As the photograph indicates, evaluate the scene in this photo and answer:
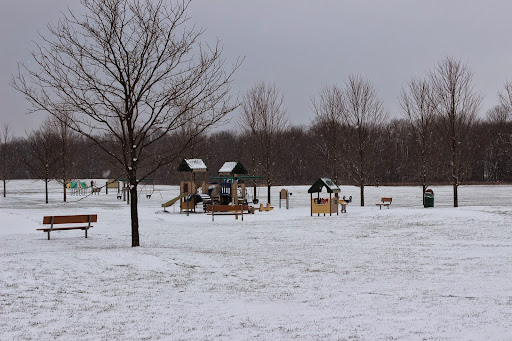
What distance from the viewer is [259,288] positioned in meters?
8.88

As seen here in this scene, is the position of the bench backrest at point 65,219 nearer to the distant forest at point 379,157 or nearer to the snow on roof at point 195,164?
the snow on roof at point 195,164

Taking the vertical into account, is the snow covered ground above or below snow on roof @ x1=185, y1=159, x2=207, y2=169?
below

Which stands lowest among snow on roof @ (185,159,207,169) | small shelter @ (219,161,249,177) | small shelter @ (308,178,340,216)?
small shelter @ (308,178,340,216)

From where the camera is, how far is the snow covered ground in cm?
611

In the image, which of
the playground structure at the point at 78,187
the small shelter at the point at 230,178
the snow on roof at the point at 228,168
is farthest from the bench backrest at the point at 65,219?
the playground structure at the point at 78,187

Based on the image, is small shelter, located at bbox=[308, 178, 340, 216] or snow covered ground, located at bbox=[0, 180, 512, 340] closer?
snow covered ground, located at bbox=[0, 180, 512, 340]

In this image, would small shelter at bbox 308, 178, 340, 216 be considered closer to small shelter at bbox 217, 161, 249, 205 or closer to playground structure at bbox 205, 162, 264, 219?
playground structure at bbox 205, 162, 264, 219

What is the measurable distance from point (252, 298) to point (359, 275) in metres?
3.00

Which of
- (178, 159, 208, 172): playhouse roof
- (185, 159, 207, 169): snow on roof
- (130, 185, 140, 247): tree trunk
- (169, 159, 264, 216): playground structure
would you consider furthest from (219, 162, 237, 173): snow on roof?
(130, 185, 140, 247): tree trunk

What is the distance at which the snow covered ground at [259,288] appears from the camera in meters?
6.11

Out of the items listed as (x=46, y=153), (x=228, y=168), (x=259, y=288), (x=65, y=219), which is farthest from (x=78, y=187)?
(x=259, y=288)

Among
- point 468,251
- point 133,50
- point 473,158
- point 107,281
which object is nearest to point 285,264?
point 107,281

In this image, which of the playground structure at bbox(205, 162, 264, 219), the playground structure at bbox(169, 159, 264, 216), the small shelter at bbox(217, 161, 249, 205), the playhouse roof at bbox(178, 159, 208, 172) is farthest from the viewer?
the small shelter at bbox(217, 161, 249, 205)

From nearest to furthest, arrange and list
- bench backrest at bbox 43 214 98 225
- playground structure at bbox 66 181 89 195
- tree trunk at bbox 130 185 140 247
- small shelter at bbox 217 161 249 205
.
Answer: tree trunk at bbox 130 185 140 247, bench backrest at bbox 43 214 98 225, small shelter at bbox 217 161 249 205, playground structure at bbox 66 181 89 195
